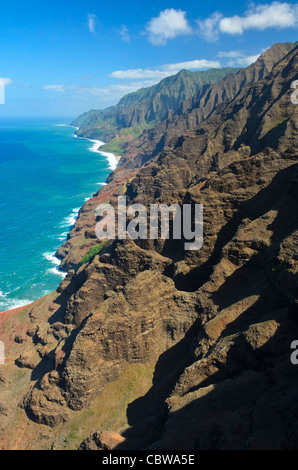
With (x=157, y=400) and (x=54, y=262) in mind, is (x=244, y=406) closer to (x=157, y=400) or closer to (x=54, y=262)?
(x=157, y=400)

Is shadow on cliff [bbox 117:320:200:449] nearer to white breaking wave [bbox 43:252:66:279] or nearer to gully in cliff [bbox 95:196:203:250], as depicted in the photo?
gully in cliff [bbox 95:196:203:250]

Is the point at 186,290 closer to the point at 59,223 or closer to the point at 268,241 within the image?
the point at 268,241

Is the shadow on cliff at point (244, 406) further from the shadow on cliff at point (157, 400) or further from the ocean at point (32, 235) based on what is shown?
the ocean at point (32, 235)

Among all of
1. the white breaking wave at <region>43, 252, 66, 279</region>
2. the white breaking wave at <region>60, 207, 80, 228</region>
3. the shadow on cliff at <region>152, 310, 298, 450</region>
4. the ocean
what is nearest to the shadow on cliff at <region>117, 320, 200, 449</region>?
the shadow on cliff at <region>152, 310, 298, 450</region>

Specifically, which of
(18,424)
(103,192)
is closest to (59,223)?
(103,192)

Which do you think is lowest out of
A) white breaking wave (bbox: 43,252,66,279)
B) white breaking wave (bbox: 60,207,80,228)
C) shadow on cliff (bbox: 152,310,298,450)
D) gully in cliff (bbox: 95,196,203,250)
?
white breaking wave (bbox: 43,252,66,279)

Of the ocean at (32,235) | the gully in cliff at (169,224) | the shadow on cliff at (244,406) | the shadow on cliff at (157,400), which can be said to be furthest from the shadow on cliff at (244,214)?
the ocean at (32,235)

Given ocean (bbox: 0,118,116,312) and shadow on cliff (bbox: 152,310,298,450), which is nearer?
shadow on cliff (bbox: 152,310,298,450)

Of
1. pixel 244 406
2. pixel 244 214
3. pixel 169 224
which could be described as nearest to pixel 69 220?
pixel 169 224
